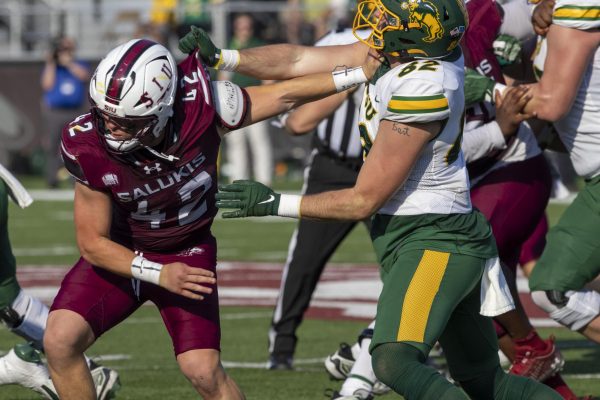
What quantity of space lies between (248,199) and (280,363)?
2.58 m

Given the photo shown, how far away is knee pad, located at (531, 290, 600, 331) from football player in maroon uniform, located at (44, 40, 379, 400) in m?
1.38

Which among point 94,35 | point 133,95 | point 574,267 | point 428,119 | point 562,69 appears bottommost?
point 94,35

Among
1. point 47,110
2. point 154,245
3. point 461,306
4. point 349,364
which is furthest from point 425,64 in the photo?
point 47,110

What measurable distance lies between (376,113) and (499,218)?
1.70 meters

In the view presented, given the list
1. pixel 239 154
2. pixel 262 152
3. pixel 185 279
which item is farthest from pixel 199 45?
pixel 239 154

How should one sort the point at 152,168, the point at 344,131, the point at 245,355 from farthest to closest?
the point at 245,355
the point at 344,131
the point at 152,168

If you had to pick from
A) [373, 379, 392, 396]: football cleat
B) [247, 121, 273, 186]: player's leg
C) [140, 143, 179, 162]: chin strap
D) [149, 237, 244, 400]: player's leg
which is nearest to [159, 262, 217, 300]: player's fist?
[149, 237, 244, 400]: player's leg

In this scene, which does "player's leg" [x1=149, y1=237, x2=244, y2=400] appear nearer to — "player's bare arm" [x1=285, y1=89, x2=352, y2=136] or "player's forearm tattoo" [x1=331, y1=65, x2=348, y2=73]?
"player's forearm tattoo" [x1=331, y1=65, x2=348, y2=73]

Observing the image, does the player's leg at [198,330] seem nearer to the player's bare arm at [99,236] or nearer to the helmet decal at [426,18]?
the player's bare arm at [99,236]

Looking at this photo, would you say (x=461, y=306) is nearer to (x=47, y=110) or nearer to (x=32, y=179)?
(x=47, y=110)

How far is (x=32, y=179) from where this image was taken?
813 inches

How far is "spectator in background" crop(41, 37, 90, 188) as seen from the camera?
18.4 metres

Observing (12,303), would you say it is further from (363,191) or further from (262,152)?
(262,152)

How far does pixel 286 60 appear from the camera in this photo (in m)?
5.73
